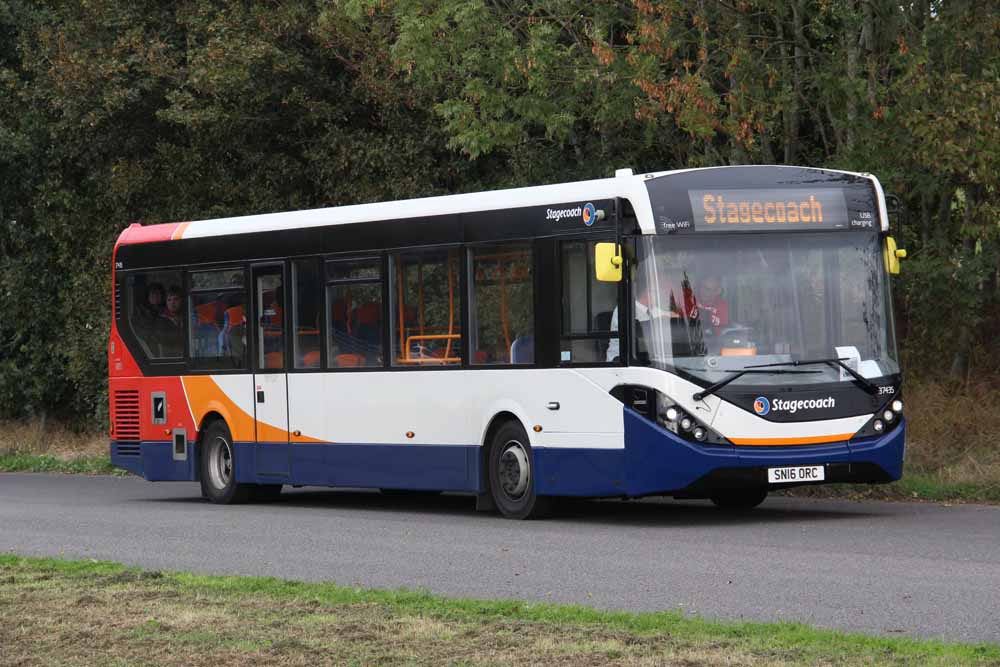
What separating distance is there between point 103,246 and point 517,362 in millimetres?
17306

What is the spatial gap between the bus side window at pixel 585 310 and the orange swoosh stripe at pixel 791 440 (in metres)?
1.32

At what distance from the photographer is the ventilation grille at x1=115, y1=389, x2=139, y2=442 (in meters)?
22.8

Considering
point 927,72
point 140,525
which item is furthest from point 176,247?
point 927,72

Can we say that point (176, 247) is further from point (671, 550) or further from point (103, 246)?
point (103, 246)

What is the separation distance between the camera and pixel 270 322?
68.0ft

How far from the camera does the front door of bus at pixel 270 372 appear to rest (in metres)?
20.5

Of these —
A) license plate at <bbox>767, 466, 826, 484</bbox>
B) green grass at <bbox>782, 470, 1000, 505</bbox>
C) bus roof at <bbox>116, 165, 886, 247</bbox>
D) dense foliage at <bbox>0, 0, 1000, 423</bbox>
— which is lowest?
green grass at <bbox>782, 470, 1000, 505</bbox>

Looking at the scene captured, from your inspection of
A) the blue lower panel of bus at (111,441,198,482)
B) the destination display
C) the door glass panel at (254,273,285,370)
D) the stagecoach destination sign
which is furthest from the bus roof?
the blue lower panel of bus at (111,441,198,482)

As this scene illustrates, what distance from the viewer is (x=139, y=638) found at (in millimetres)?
9898

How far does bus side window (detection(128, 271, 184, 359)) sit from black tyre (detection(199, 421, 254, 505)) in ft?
3.42

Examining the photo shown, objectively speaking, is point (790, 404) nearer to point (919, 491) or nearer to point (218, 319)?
point (919, 491)

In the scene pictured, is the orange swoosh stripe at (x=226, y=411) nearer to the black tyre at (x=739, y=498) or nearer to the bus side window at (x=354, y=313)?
the bus side window at (x=354, y=313)

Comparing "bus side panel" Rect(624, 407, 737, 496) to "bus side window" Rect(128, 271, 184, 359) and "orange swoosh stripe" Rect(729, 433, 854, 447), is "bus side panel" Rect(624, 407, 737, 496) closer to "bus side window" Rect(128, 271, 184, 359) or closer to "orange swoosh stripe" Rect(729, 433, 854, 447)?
"orange swoosh stripe" Rect(729, 433, 854, 447)

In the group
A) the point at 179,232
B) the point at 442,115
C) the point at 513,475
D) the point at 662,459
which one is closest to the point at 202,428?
the point at 179,232
